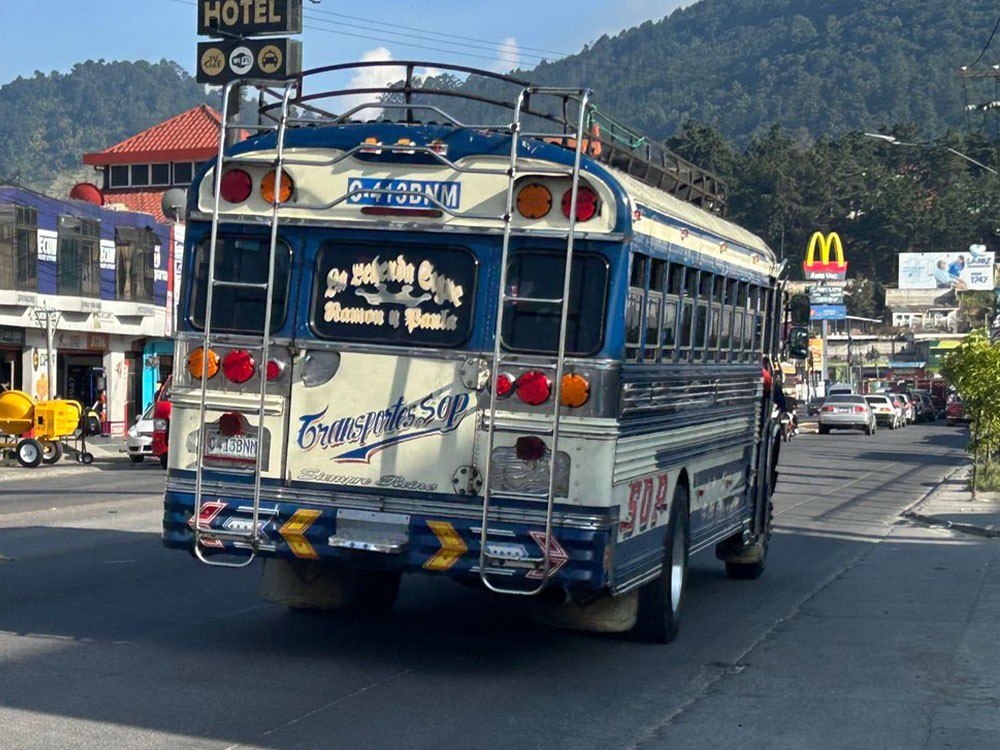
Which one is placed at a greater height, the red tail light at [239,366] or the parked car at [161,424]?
the red tail light at [239,366]

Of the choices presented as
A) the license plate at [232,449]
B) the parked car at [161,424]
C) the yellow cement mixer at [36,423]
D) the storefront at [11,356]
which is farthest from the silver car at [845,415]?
the license plate at [232,449]

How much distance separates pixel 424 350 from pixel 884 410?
57148mm

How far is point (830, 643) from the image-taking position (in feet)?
36.6

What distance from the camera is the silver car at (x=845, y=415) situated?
182 feet

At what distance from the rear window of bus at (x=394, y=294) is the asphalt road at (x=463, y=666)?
197cm

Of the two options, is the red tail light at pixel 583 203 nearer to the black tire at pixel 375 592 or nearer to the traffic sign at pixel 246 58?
the black tire at pixel 375 592

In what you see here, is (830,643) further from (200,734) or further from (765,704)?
(200,734)

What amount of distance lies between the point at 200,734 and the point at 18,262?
38027 mm

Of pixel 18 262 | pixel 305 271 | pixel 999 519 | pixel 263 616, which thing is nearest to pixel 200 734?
pixel 305 271

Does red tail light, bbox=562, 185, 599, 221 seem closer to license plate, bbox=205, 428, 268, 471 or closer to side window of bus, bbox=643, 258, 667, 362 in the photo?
side window of bus, bbox=643, 258, 667, 362

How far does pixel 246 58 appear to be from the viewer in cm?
2886

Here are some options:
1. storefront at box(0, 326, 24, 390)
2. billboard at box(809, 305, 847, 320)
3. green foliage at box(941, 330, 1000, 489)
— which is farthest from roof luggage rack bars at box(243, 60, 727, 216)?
billboard at box(809, 305, 847, 320)

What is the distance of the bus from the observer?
869 cm

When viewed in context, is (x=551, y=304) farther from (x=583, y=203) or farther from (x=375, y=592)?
(x=375, y=592)
